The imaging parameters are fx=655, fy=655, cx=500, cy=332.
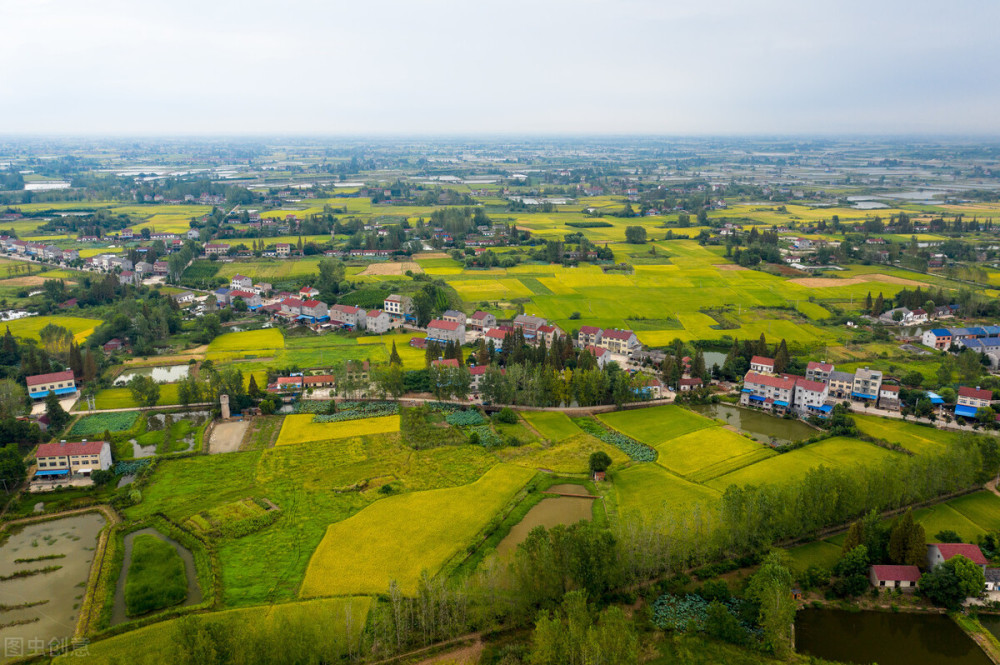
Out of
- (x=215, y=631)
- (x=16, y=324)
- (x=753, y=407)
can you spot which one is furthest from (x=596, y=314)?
(x=16, y=324)

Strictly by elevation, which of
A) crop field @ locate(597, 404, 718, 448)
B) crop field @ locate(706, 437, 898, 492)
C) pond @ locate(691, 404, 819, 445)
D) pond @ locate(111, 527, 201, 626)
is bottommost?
pond @ locate(111, 527, 201, 626)

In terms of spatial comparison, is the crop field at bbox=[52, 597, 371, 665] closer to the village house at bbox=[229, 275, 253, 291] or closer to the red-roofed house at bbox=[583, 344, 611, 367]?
the red-roofed house at bbox=[583, 344, 611, 367]

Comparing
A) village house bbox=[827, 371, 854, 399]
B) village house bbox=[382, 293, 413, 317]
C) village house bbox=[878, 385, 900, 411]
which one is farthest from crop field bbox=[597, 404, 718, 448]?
village house bbox=[382, 293, 413, 317]

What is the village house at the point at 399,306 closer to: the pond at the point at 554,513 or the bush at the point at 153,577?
the pond at the point at 554,513

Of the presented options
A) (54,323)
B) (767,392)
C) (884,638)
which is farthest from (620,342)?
(54,323)

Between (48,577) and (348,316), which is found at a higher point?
(348,316)

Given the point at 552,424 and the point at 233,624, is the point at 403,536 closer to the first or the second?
the point at 233,624
